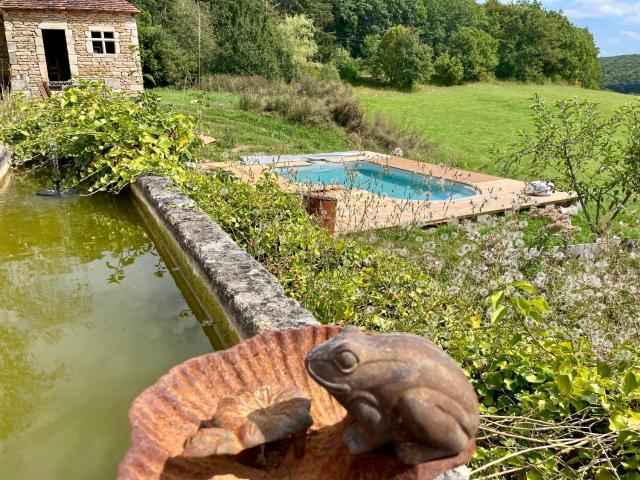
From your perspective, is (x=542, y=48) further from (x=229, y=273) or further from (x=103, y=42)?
(x=229, y=273)

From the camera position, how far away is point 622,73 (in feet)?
221

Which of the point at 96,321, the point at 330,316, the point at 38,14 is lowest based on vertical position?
the point at 96,321

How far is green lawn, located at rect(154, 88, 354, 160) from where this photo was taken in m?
12.9

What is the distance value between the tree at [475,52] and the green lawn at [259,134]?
25.9 m

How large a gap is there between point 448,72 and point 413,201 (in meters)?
30.3

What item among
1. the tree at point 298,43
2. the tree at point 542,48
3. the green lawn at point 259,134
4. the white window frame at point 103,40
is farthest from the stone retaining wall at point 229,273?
the tree at point 542,48

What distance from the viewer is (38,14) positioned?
17250mm

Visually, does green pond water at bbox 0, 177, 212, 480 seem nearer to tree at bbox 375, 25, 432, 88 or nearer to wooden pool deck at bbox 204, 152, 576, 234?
wooden pool deck at bbox 204, 152, 576, 234

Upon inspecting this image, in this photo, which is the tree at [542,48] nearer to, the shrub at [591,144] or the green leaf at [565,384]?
the shrub at [591,144]

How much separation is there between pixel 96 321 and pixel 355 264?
6.13 ft

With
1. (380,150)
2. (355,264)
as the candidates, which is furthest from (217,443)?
(380,150)

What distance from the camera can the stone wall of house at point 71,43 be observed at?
17.2m

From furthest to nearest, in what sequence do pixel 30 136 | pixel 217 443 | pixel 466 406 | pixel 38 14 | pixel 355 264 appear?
pixel 38 14 < pixel 30 136 < pixel 355 264 < pixel 217 443 < pixel 466 406

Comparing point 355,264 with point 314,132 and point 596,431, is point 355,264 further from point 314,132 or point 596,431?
point 314,132
